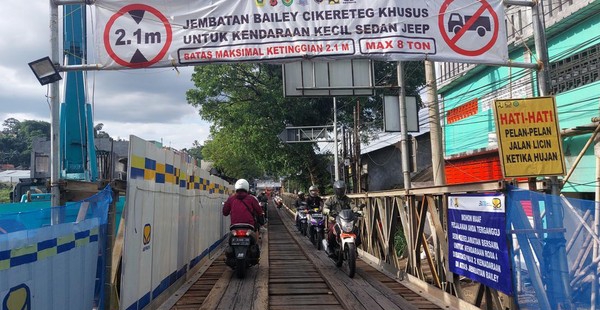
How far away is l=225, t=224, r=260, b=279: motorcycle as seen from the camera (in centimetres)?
716

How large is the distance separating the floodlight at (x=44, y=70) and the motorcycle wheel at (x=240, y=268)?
12.2 ft

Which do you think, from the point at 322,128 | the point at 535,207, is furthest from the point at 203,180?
the point at 322,128

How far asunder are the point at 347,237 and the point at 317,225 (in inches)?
192

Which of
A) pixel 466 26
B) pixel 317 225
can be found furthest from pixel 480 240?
pixel 317 225

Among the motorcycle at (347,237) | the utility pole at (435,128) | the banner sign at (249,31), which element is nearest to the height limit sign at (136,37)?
the banner sign at (249,31)

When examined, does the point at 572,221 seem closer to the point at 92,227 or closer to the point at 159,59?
the point at 92,227

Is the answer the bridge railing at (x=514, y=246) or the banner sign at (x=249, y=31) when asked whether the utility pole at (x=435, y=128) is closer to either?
the bridge railing at (x=514, y=246)

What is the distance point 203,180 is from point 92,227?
17.1 feet

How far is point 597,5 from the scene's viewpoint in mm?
9312

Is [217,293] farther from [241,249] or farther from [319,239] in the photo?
[319,239]

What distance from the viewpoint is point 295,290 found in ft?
21.2

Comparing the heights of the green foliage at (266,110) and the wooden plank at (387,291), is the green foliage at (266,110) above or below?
above

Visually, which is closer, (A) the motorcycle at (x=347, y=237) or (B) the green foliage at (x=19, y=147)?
(A) the motorcycle at (x=347, y=237)

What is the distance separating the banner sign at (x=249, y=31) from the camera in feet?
19.2
